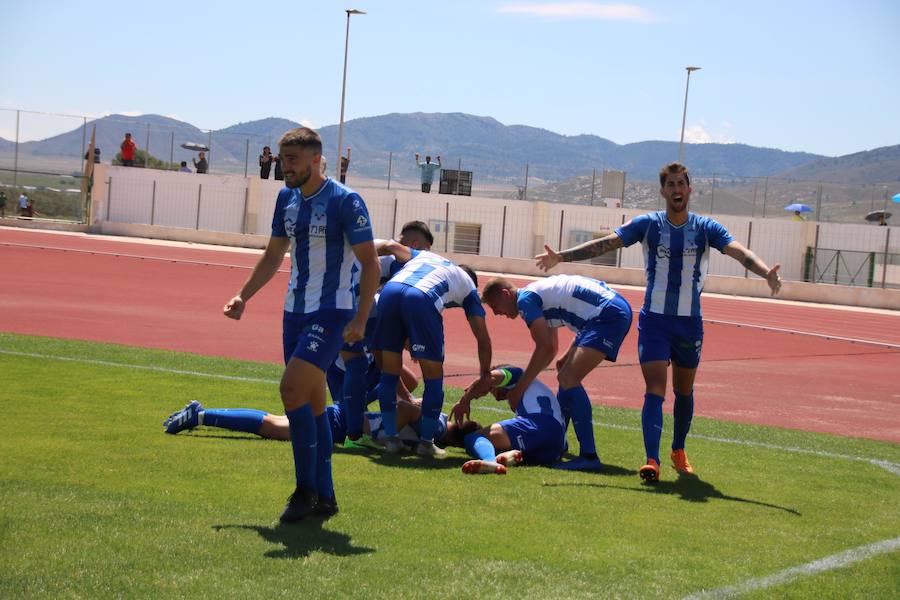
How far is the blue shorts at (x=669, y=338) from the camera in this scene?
7.59 m

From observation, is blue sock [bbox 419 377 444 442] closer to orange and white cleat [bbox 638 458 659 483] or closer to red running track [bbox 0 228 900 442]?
orange and white cleat [bbox 638 458 659 483]

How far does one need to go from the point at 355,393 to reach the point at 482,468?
4.57ft

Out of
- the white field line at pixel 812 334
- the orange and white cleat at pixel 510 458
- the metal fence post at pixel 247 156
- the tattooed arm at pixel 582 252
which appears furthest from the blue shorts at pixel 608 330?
the metal fence post at pixel 247 156

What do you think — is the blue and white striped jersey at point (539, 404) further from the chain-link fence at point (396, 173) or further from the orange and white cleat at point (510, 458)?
the chain-link fence at point (396, 173)

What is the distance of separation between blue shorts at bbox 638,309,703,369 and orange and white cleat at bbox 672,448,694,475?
25.5 inches

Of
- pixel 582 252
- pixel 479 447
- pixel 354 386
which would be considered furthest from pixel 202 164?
pixel 479 447

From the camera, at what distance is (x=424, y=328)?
774cm

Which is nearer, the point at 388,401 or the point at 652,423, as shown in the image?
the point at 652,423

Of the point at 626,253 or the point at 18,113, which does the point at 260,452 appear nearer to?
the point at 626,253

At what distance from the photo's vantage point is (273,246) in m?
6.25

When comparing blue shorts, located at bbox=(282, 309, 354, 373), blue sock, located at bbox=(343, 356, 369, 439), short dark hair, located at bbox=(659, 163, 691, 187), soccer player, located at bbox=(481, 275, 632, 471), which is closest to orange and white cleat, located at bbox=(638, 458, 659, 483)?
soccer player, located at bbox=(481, 275, 632, 471)

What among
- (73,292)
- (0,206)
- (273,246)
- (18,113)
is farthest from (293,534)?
(18,113)

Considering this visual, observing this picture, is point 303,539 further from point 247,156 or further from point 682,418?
point 247,156

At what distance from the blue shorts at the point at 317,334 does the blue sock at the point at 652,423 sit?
2559 millimetres
